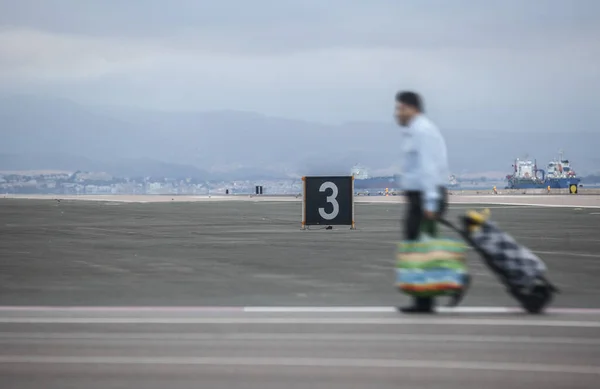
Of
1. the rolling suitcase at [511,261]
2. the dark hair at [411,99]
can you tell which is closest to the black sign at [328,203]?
the dark hair at [411,99]

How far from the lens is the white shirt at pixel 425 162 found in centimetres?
977

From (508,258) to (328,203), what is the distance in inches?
743

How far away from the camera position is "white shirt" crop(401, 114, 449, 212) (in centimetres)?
977

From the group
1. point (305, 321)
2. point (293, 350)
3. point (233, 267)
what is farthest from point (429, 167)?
point (233, 267)

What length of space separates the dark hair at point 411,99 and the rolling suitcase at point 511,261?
1.18 m

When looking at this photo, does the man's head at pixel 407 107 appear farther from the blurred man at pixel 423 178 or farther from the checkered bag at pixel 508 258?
the checkered bag at pixel 508 258

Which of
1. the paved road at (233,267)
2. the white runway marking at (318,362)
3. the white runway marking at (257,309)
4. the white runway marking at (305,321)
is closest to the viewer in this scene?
the white runway marking at (318,362)

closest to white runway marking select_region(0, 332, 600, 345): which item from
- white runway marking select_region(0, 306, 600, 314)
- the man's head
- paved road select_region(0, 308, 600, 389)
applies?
paved road select_region(0, 308, 600, 389)

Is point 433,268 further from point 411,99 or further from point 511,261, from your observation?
point 411,99

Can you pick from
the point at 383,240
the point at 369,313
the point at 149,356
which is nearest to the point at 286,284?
the point at 369,313

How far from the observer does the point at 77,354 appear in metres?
7.86

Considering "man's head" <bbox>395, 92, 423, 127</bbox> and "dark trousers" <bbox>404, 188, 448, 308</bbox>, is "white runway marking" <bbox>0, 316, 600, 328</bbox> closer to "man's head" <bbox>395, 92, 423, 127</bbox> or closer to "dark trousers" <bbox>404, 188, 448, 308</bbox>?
"dark trousers" <bbox>404, 188, 448, 308</bbox>

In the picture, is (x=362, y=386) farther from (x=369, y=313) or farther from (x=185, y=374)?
(x=369, y=313)

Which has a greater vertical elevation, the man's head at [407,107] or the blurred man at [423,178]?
the man's head at [407,107]
